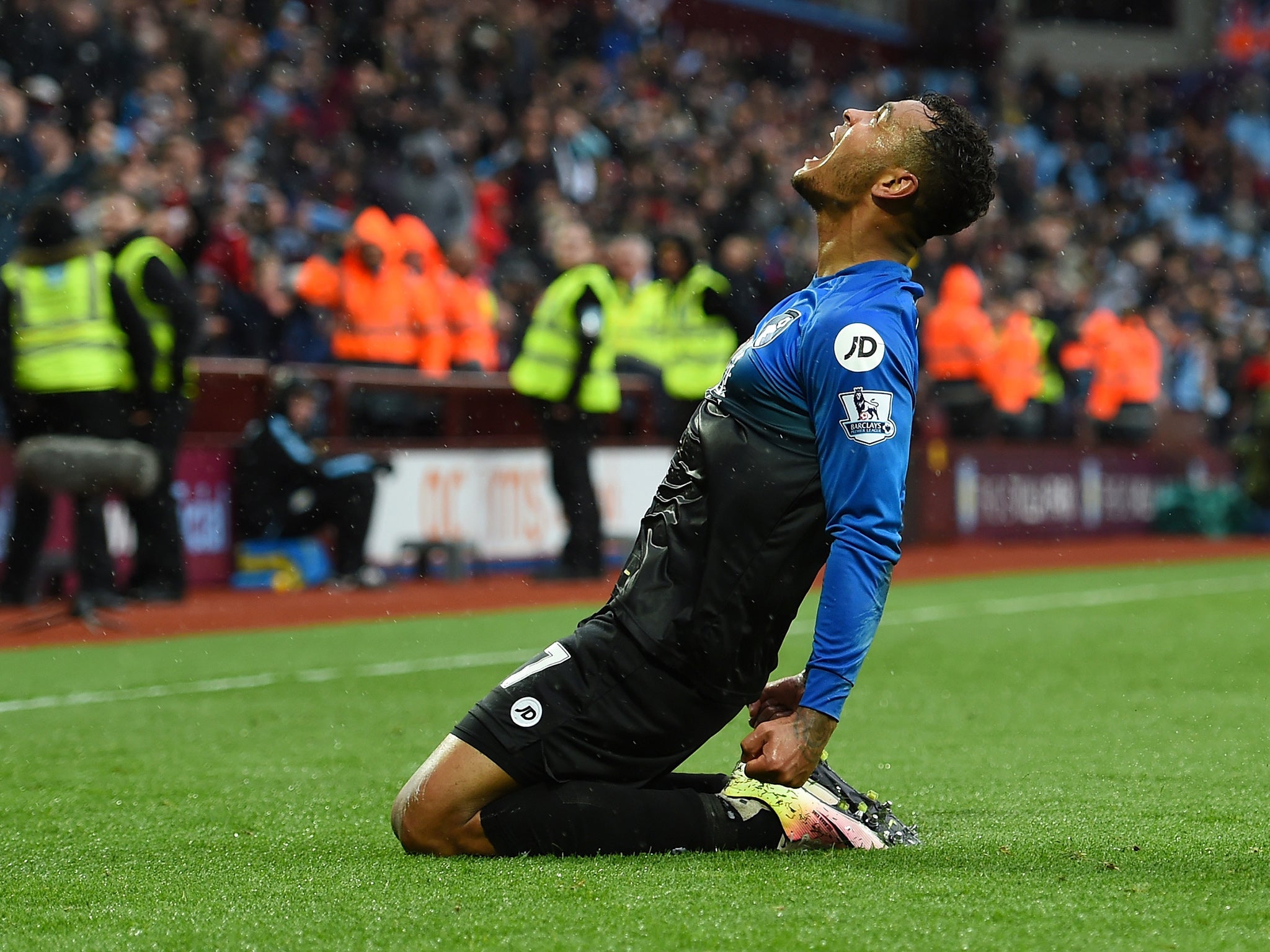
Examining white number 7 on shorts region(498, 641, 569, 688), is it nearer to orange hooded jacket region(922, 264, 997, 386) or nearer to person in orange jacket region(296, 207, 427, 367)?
person in orange jacket region(296, 207, 427, 367)

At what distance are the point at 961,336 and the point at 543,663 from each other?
622 inches

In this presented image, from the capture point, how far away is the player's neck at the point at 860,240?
11.5 feet

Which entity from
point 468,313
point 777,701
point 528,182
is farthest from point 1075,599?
point 777,701

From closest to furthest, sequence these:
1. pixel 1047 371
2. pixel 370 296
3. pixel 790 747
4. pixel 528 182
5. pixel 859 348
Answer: pixel 790 747, pixel 859 348, pixel 370 296, pixel 528 182, pixel 1047 371

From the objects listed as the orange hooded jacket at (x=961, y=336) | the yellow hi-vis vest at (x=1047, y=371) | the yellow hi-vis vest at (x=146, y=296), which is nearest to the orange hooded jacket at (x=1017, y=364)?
the yellow hi-vis vest at (x=1047, y=371)

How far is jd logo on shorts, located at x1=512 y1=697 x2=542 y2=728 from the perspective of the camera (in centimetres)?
361

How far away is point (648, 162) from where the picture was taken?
65.4 feet

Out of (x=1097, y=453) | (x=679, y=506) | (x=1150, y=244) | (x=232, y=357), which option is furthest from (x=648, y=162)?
(x=679, y=506)

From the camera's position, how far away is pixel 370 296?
14.0 m

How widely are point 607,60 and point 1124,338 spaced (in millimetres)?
7232

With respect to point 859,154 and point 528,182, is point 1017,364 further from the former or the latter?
point 859,154

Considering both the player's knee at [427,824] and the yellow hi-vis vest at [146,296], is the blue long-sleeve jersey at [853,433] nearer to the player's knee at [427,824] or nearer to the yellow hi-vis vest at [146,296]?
the player's knee at [427,824]

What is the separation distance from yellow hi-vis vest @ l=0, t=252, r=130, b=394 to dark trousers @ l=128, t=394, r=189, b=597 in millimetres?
552

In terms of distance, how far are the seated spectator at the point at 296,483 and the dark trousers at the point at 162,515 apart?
1.14 metres
